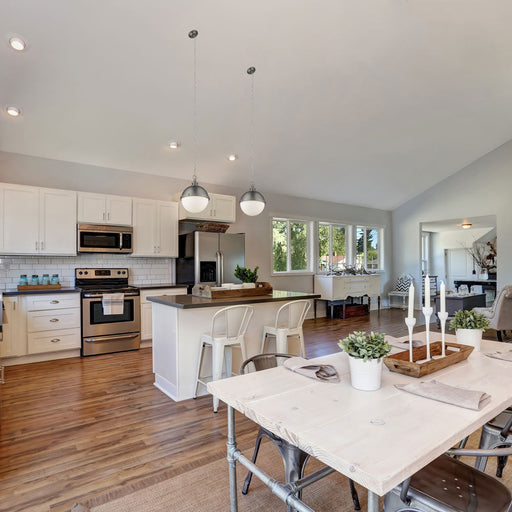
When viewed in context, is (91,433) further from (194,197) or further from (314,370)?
(194,197)

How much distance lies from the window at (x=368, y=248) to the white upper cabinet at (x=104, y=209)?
606cm

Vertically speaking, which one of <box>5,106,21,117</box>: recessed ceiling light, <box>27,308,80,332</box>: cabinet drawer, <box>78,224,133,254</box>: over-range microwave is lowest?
<box>27,308,80,332</box>: cabinet drawer

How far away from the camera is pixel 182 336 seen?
130 inches

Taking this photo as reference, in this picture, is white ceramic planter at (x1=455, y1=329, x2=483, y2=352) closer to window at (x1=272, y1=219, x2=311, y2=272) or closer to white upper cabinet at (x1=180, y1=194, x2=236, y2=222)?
white upper cabinet at (x1=180, y1=194, x2=236, y2=222)

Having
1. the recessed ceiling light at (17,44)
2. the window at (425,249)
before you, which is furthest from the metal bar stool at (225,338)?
the window at (425,249)

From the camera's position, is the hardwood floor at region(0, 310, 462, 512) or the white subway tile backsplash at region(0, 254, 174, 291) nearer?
the hardwood floor at region(0, 310, 462, 512)

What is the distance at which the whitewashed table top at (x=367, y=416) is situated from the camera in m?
0.97

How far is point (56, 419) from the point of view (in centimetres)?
288

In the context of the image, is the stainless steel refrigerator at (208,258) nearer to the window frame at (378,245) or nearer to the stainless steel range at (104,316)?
the stainless steel range at (104,316)

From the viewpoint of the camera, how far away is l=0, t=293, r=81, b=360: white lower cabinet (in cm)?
429

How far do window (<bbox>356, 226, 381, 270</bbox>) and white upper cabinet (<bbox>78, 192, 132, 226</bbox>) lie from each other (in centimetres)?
606

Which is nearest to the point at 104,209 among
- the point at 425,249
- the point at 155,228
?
the point at 155,228

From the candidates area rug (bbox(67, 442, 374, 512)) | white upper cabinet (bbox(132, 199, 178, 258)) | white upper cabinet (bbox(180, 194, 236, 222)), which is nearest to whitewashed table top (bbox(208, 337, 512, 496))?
area rug (bbox(67, 442, 374, 512))

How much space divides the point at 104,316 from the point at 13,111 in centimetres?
266
